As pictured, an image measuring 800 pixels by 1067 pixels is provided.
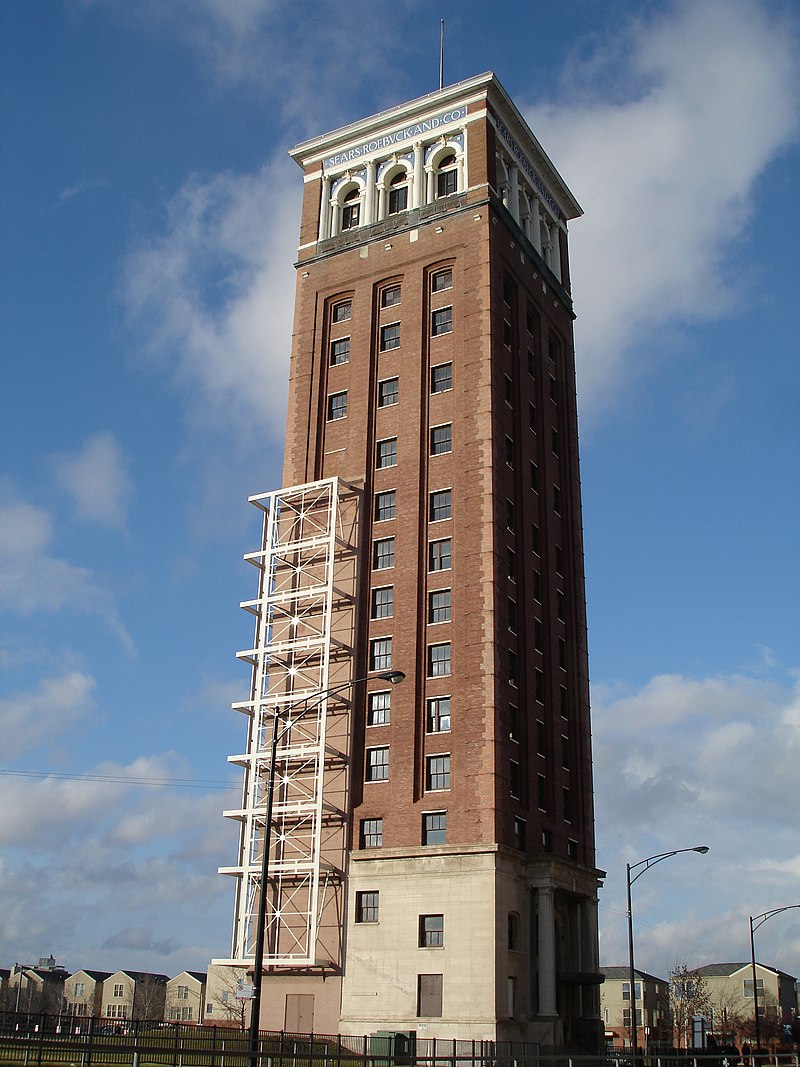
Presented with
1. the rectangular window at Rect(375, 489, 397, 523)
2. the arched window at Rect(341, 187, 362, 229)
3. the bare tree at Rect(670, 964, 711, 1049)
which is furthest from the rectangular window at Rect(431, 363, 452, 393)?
the bare tree at Rect(670, 964, 711, 1049)

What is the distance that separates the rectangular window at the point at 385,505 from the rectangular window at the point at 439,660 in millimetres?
8805

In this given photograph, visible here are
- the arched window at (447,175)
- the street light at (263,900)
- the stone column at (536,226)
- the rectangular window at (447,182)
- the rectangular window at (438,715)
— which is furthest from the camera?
the stone column at (536,226)

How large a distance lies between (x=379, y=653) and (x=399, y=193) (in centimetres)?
3348

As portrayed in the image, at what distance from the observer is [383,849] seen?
55719 mm

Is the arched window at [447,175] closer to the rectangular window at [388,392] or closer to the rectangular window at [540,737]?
the rectangular window at [388,392]

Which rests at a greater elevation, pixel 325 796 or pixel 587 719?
pixel 587 719

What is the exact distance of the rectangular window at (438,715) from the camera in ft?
189

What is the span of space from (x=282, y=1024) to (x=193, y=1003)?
10903 cm

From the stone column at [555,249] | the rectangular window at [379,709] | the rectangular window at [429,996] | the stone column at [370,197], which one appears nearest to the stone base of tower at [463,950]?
the rectangular window at [429,996]

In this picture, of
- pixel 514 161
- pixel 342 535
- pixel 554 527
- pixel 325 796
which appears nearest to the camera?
pixel 325 796

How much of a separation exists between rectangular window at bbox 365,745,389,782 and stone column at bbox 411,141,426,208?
3613 cm

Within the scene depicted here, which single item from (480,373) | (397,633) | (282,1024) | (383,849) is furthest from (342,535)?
(282,1024)

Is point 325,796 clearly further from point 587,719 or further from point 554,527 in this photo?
point 554,527

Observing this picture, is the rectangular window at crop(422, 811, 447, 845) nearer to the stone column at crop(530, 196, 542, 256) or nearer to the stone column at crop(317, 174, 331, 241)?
the stone column at crop(317, 174, 331, 241)
